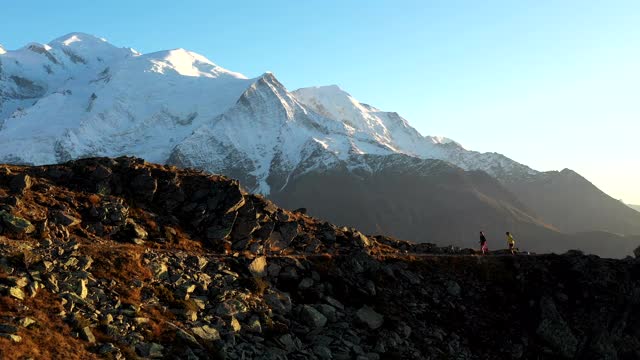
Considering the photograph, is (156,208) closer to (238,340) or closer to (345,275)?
(345,275)

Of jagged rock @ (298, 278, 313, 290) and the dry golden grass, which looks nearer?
the dry golden grass

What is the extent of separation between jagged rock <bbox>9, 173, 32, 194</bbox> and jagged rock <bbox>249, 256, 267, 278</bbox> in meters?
20.5

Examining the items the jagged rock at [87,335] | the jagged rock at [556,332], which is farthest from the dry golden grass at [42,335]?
the jagged rock at [556,332]

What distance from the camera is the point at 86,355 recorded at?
24.5 meters

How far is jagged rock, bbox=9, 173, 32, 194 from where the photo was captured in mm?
44344

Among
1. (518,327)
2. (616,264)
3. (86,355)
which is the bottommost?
(86,355)

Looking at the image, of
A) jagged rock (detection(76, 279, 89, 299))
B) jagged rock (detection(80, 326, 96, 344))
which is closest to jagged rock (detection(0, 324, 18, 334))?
jagged rock (detection(80, 326, 96, 344))

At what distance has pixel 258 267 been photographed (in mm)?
38906

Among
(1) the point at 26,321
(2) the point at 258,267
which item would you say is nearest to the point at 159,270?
(2) the point at 258,267

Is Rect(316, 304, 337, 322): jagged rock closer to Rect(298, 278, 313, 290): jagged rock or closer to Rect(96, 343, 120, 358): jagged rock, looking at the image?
Rect(298, 278, 313, 290): jagged rock

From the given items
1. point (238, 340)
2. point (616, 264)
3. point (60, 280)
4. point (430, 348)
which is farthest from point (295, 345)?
point (616, 264)

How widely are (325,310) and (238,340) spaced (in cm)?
801

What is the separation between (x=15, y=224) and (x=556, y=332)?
40638mm

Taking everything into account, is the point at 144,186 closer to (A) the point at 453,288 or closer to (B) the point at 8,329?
(A) the point at 453,288
